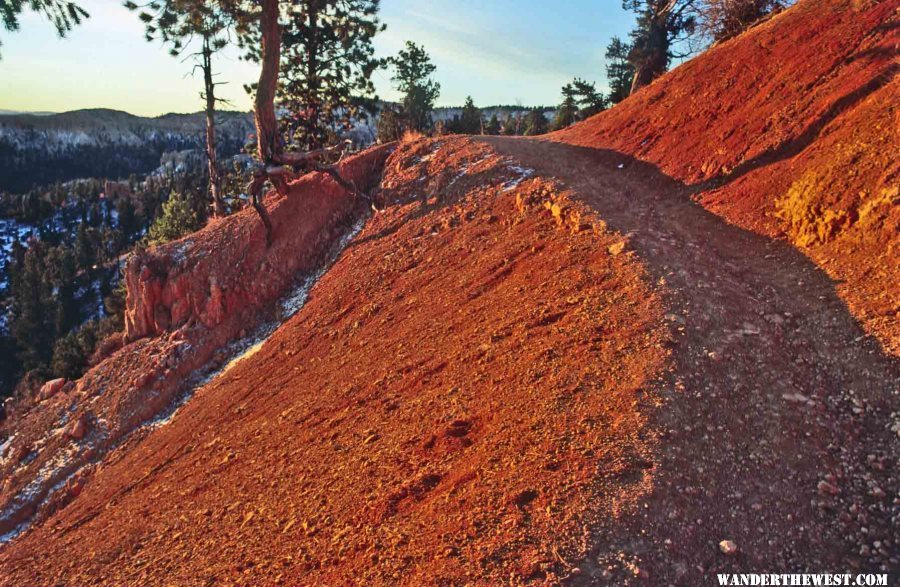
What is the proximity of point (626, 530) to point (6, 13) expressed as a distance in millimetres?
8826

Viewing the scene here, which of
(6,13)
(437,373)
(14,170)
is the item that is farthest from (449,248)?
(14,170)

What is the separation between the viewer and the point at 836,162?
20.4 ft

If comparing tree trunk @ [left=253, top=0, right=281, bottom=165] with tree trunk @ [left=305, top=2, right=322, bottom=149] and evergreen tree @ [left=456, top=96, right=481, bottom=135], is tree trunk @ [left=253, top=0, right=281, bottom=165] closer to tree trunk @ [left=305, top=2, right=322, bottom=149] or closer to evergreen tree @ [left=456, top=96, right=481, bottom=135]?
tree trunk @ [left=305, top=2, right=322, bottom=149]

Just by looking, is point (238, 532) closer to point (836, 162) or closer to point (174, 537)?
point (174, 537)

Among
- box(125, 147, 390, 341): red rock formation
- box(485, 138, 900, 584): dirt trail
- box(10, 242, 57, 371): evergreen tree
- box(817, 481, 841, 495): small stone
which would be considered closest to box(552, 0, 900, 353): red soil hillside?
box(485, 138, 900, 584): dirt trail

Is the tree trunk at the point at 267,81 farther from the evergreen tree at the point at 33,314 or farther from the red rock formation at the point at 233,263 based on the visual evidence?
the evergreen tree at the point at 33,314

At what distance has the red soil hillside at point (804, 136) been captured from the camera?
5305 millimetres

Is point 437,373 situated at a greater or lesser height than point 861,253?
lesser

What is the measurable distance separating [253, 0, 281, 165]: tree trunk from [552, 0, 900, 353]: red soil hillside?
701 cm

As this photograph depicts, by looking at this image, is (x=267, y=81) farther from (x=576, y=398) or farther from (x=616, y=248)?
(x=576, y=398)

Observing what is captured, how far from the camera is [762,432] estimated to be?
3.62m

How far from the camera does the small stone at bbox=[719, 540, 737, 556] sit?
285 centimetres

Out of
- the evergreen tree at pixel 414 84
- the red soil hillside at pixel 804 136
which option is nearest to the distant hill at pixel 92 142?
the evergreen tree at pixel 414 84

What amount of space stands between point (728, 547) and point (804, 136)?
679 cm
